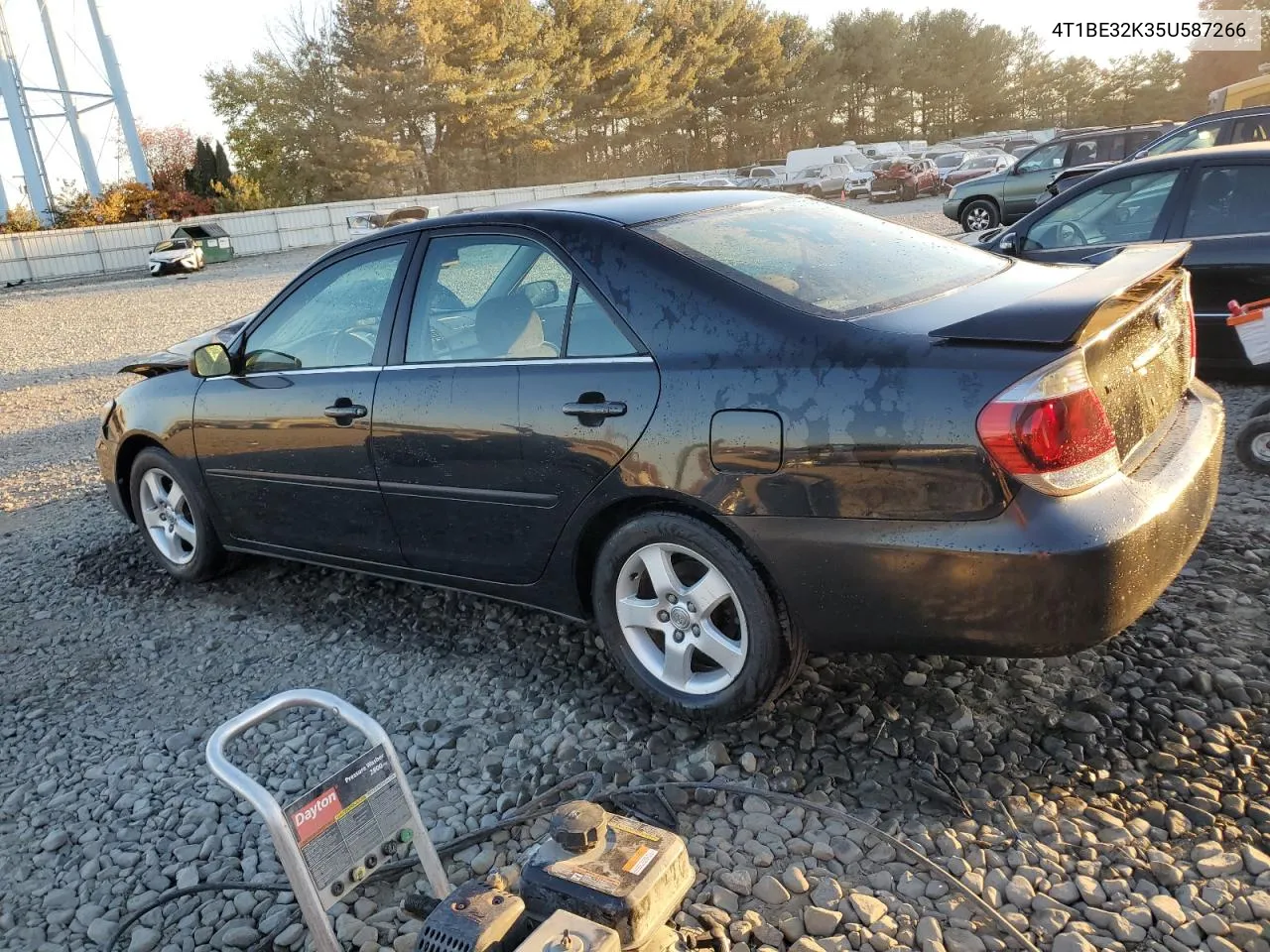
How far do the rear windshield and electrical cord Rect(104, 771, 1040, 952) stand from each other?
137cm

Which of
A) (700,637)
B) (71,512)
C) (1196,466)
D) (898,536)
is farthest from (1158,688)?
(71,512)

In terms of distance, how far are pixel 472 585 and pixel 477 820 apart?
0.99 metres

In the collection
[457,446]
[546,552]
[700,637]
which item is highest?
[457,446]

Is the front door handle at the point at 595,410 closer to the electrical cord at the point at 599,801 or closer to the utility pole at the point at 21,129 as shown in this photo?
the electrical cord at the point at 599,801

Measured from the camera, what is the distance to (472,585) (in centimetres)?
363

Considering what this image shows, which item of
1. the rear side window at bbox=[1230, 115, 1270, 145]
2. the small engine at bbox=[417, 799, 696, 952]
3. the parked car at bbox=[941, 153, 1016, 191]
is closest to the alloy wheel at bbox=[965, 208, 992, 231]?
the rear side window at bbox=[1230, 115, 1270, 145]

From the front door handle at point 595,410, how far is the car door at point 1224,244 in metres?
4.52

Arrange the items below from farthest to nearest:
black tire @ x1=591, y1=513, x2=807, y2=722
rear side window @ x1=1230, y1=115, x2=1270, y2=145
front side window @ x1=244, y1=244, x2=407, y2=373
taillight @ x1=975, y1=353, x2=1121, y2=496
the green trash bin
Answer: the green trash bin < rear side window @ x1=1230, y1=115, x2=1270, y2=145 < front side window @ x1=244, y1=244, x2=407, y2=373 < black tire @ x1=591, y1=513, x2=807, y2=722 < taillight @ x1=975, y1=353, x2=1121, y2=496

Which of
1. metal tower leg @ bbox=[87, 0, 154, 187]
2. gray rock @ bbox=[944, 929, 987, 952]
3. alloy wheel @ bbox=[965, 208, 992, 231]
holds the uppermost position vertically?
metal tower leg @ bbox=[87, 0, 154, 187]

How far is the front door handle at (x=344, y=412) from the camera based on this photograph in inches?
146

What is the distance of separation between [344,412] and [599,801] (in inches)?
70.7

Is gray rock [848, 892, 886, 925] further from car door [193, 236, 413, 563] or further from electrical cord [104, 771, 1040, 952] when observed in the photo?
car door [193, 236, 413, 563]

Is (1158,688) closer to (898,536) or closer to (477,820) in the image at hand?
(898,536)

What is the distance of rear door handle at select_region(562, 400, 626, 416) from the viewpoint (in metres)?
2.99
